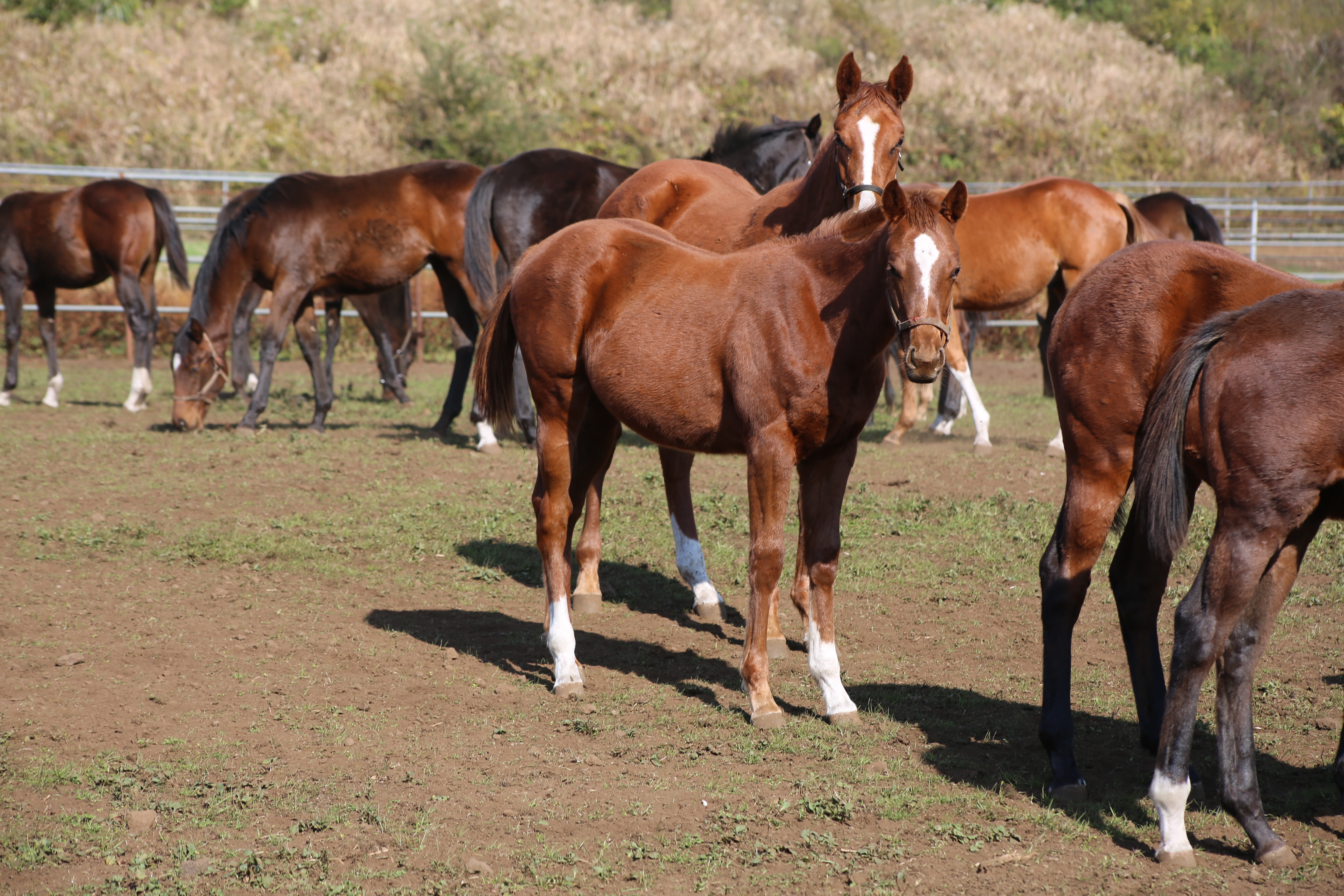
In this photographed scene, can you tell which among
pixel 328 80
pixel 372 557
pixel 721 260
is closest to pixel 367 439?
pixel 372 557

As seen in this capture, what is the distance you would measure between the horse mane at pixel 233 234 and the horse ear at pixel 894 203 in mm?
7994

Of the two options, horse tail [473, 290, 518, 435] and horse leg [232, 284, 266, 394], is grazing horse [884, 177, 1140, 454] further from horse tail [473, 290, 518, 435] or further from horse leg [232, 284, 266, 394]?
horse leg [232, 284, 266, 394]

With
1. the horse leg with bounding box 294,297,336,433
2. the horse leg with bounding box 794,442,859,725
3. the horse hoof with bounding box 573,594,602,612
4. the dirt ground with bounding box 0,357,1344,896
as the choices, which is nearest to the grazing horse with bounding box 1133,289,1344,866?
the dirt ground with bounding box 0,357,1344,896

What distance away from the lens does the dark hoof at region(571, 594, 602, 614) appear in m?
5.96

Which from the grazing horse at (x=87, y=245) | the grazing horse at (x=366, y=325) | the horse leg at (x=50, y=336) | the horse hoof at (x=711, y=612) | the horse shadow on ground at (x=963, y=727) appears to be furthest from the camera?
the grazing horse at (x=87, y=245)

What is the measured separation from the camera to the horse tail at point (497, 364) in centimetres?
516

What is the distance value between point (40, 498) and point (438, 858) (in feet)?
19.2

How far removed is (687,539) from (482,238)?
4.65 m

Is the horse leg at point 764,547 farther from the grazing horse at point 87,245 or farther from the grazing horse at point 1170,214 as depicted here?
the grazing horse at point 87,245

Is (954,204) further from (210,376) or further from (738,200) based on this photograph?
(210,376)

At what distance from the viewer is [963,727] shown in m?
4.34

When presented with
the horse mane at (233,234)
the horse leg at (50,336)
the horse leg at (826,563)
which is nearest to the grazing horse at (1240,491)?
the horse leg at (826,563)

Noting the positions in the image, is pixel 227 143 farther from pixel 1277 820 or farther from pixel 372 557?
pixel 1277 820

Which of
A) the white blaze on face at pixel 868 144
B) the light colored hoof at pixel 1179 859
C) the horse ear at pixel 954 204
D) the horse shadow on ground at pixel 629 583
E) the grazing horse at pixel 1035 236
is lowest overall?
the horse shadow on ground at pixel 629 583
